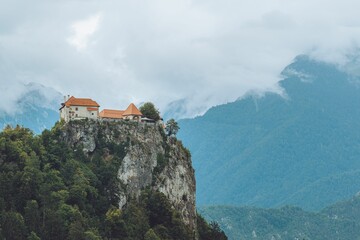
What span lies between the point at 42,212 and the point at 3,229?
8.75 meters

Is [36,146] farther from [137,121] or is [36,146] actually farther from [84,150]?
[137,121]

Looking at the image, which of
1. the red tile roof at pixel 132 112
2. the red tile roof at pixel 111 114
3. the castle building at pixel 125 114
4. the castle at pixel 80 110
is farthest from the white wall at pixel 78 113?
the red tile roof at pixel 132 112

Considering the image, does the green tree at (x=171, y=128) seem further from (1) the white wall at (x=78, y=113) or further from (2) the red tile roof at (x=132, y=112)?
(1) the white wall at (x=78, y=113)

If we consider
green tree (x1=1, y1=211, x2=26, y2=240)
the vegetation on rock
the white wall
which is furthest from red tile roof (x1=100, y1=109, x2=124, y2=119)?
green tree (x1=1, y1=211, x2=26, y2=240)

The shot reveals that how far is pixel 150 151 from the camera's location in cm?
14612

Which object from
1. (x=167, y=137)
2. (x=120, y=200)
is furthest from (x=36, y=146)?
(x=167, y=137)

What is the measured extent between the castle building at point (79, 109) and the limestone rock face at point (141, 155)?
8.54 feet

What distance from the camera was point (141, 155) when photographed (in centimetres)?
14412

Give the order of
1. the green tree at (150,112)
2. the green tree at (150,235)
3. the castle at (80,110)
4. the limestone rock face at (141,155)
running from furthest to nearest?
1. the green tree at (150,112)
2. the castle at (80,110)
3. the limestone rock face at (141,155)
4. the green tree at (150,235)

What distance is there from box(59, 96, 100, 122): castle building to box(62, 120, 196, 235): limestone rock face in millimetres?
2604

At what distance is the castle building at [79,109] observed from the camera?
14400 centimetres

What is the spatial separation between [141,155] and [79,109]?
1308 centimetres

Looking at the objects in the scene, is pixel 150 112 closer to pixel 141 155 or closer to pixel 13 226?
pixel 141 155

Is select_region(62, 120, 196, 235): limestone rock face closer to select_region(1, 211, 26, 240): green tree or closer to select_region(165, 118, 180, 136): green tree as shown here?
select_region(165, 118, 180, 136): green tree
